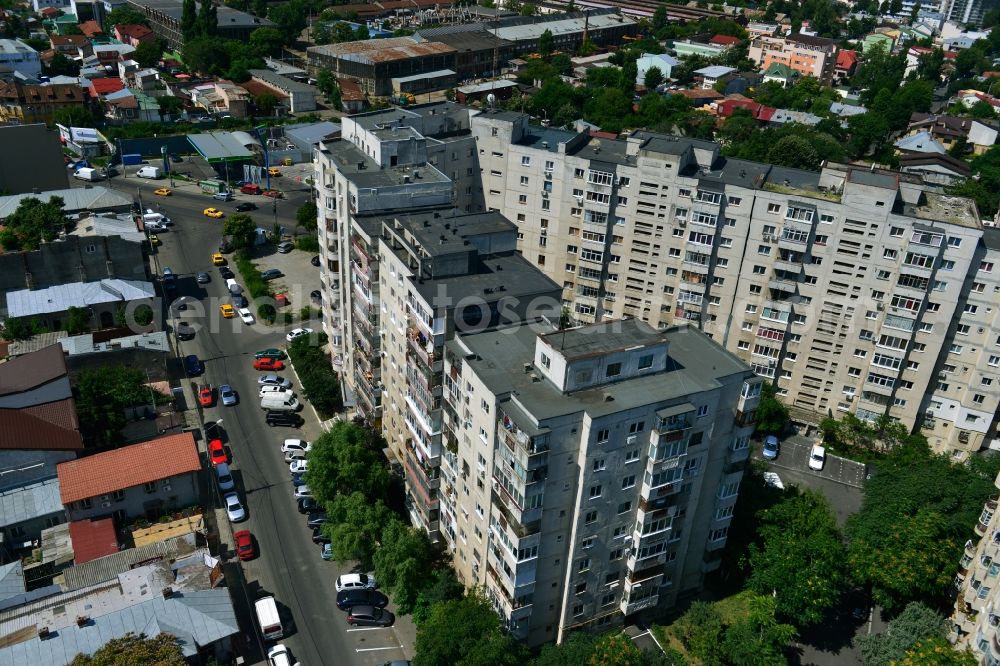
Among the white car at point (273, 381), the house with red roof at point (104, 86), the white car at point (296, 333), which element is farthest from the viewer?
the house with red roof at point (104, 86)

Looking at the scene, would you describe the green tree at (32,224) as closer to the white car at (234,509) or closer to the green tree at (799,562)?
the white car at (234,509)

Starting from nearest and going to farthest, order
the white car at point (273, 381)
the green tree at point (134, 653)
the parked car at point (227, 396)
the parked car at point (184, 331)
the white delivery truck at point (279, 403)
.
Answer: the green tree at point (134, 653) < the white delivery truck at point (279, 403) < the parked car at point (227, 396) < the white car at point (273, 381) < the parked car at point (184, 331)

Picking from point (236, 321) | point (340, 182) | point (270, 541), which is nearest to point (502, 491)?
point (270, 541)

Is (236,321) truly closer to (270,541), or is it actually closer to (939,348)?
(270,541)

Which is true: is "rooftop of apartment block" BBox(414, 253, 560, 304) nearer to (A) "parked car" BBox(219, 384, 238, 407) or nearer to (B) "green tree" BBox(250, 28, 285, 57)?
(A) "parked car" BBox(219, 384, 238, 407)

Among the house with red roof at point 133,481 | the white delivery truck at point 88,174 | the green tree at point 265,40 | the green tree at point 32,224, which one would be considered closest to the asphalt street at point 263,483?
the house with red roof at point 133,481

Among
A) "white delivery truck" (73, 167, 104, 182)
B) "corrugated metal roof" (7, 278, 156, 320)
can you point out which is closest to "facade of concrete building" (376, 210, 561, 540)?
"corrugated metal roof" (7, 278, 156, 320)

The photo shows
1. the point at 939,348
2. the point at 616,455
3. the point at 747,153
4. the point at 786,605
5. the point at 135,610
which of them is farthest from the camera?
the point at 747,153
